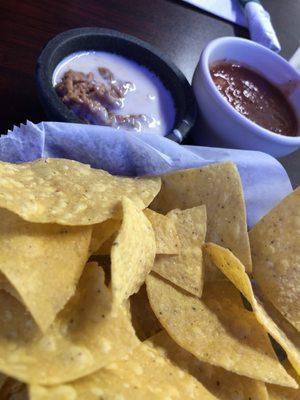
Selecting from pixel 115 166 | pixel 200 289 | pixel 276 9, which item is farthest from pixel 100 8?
pixel 200 289

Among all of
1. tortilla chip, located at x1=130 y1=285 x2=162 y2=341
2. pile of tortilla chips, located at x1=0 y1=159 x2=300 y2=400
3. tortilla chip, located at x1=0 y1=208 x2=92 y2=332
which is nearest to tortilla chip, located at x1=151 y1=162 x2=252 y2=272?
pile of tortilla chips, located at x1=0 y1=159 x2=300 y2=400

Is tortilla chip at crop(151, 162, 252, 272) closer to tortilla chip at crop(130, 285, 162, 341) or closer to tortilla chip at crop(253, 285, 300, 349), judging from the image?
tortilla chip at crop(253, 285, 300, 349)

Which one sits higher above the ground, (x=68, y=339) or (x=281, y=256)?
(x=281, y=256)

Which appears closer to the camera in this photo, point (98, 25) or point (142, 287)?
point (142, 287)

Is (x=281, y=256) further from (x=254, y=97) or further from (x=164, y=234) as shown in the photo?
(x=254, y=97)

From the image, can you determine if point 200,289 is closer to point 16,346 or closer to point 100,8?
point 16,346

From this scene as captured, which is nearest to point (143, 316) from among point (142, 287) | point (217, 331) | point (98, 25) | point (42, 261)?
point (142, 287)

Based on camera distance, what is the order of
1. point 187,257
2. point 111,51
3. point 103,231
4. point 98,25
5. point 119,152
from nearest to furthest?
point 103,231, point 187,257, point 119,152, point 111,51, point 98,25
